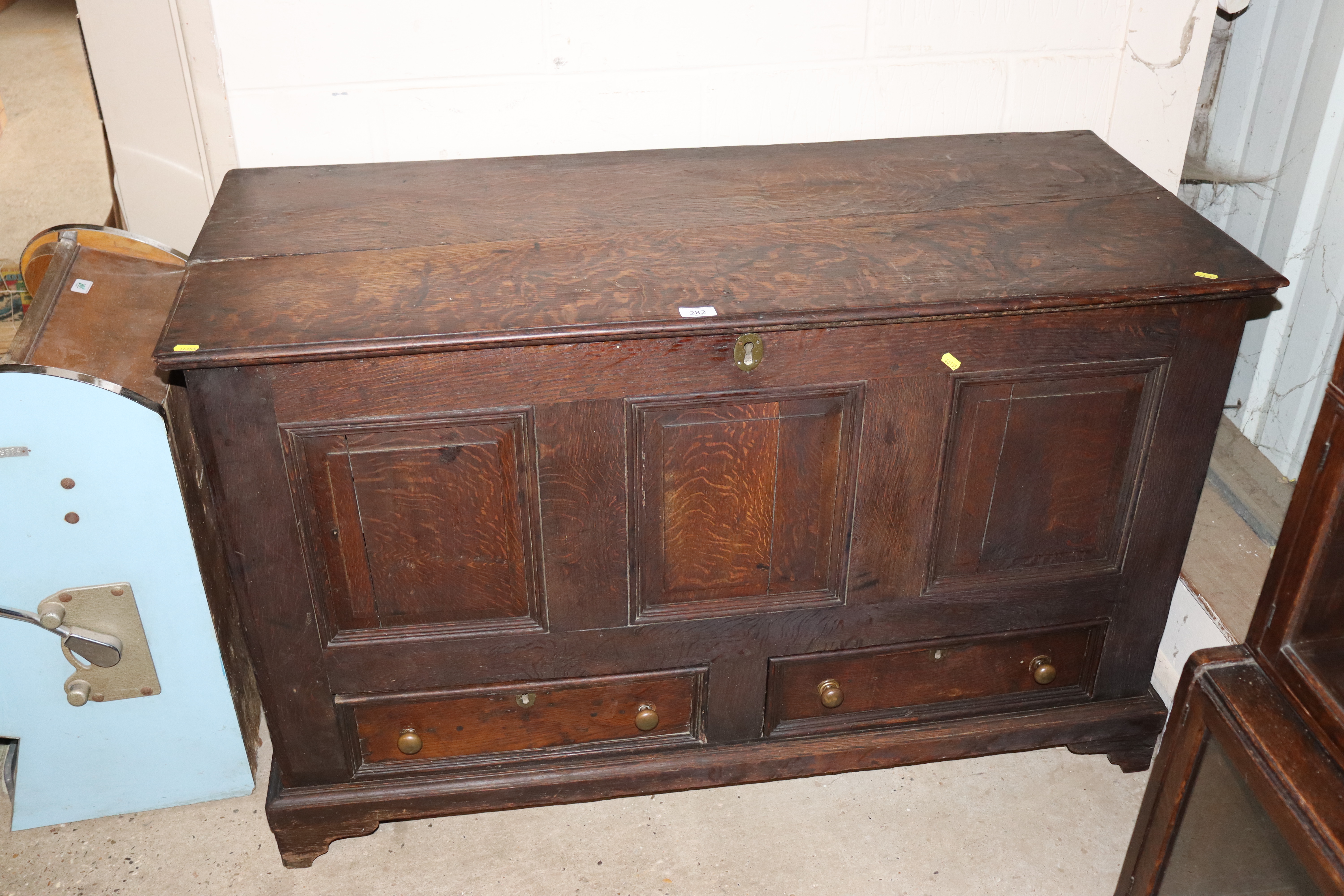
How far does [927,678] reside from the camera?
2031mm

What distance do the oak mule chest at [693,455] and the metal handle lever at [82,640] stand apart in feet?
1.16

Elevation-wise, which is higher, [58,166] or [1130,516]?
[1130,516]

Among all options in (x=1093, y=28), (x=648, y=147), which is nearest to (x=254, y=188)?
(x=648, y=147)

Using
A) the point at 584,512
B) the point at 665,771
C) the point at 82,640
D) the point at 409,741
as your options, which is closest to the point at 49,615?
the point at 82,640

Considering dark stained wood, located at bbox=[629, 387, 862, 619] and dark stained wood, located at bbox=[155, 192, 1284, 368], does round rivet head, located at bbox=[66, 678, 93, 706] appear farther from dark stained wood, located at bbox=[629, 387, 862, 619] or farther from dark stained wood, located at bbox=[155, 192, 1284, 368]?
dark stained wood, located at bbox=[629, 387, 862, 619]

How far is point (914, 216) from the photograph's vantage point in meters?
1.87

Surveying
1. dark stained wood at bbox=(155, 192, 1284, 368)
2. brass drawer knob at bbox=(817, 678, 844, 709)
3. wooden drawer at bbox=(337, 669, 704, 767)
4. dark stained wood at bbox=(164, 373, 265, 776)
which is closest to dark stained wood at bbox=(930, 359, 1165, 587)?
dark stained wood at bbox=(155, 192, 1284, 368)

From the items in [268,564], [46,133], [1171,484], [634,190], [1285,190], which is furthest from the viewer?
[46,133]

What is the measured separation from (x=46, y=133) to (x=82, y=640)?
343cm

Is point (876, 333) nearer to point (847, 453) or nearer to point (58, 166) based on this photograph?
point (847, 453)

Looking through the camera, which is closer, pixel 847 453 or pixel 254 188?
pixel 847 453

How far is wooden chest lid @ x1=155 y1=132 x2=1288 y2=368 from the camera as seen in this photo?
156 cm

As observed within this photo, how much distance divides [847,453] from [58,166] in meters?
3.83

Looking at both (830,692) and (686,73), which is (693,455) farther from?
(686,73)
